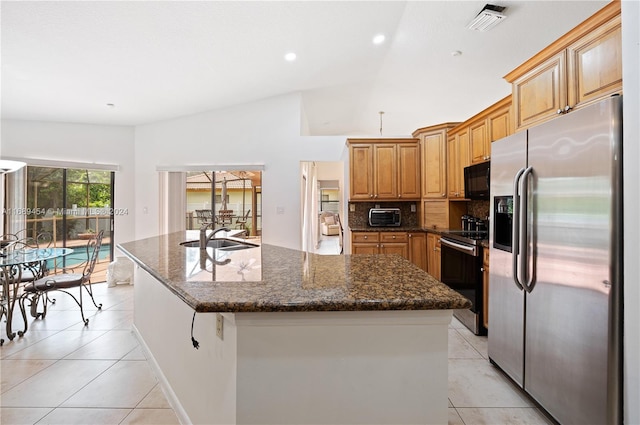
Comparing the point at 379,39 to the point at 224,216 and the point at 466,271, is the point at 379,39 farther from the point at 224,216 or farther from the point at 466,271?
the point at 224,216

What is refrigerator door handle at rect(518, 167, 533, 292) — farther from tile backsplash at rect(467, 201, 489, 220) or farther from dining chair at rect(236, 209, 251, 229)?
dining chair at rect(236, 209, 251, 229)

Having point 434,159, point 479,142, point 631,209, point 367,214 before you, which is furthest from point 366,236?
point 631,209

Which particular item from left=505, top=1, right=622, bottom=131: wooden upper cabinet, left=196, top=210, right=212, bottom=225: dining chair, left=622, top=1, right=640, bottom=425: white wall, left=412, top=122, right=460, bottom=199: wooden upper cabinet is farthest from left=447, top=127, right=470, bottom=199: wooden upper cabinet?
left=196, top=210, right=212, bottom=225: dining chair

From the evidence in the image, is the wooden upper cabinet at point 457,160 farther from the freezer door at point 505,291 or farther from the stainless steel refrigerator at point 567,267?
the stainless steel refrigerator at point 567,267

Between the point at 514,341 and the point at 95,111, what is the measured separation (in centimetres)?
558

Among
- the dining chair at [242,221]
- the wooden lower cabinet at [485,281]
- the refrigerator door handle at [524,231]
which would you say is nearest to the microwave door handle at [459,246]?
the wooden lower cabinet at [485,281]

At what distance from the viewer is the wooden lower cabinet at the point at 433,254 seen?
3736 millimetres

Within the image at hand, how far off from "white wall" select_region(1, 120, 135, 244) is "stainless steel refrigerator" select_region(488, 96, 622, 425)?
546 cm

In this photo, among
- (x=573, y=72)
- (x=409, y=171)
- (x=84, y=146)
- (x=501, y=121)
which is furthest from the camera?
(x=84, y=146)

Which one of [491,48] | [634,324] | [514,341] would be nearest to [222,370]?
[634,324]

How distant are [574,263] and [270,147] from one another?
13.8ft

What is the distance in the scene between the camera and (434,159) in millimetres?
4297

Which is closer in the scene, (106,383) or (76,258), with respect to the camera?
(106,383)

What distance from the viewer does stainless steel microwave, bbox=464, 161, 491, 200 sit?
3152 mm
